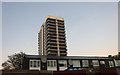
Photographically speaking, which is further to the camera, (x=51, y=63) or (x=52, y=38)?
(x=52, y=38)

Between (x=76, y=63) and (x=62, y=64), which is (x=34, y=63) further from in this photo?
(x=76, y=63)

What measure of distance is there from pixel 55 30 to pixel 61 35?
4.32 metres

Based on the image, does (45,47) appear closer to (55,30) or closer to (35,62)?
(55,30)

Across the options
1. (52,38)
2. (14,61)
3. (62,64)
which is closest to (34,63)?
(62,64)

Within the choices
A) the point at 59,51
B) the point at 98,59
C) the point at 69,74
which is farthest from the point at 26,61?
the point at 59,51

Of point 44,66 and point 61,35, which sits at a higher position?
point 61,35

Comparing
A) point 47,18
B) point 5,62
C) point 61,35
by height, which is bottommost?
point 5,62

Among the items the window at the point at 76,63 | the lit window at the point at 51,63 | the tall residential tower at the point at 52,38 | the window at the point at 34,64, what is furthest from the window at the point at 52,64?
the tall residential tower at the point at 52,38

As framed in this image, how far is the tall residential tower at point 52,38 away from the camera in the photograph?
340 feet

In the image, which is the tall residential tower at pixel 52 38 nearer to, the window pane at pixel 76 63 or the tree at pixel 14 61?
the tree at pixel 14 61

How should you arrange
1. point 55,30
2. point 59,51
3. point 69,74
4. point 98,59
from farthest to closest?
point 55,30, point 59,51, point 98,59, point 69,74

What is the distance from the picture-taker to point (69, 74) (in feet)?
95.3

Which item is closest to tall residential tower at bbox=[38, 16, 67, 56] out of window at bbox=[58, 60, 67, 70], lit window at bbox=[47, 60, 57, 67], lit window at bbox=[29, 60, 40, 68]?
window at bbox=[58, 60, 67, 70]

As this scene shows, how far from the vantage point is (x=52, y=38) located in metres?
108
